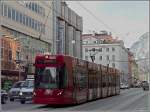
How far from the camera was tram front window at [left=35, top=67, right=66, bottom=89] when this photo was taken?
29734 mm

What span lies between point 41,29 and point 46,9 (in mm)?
5715

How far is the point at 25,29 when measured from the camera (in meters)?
74.2

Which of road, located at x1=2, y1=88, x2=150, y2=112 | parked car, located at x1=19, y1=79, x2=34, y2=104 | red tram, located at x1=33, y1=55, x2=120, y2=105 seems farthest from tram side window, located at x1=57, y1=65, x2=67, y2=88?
parked car, located at x1=19, y1=79, x2=34, y2=104

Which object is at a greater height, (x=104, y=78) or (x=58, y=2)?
(x=58, y=2)

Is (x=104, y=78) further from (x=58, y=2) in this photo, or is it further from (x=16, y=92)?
(x=58, y=2)

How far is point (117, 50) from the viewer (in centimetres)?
15600

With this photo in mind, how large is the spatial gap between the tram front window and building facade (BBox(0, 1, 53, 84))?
31.4m

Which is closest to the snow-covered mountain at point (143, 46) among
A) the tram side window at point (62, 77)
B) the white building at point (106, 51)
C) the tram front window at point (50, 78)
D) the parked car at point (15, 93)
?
the parked car at point (15, 93)

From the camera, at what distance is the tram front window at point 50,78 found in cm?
2973

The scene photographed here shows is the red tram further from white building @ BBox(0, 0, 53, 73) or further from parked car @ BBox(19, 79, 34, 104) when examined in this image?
white building @ BBox(0, 0, 53, 73)

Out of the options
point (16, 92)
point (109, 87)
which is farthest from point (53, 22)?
point (16, 92)

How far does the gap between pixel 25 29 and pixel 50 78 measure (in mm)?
45132

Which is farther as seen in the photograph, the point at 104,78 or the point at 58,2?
the point at 58,2

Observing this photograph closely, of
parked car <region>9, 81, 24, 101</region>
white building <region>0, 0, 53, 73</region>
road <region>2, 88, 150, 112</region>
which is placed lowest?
road <region>2, 88, 150, 112</region>
